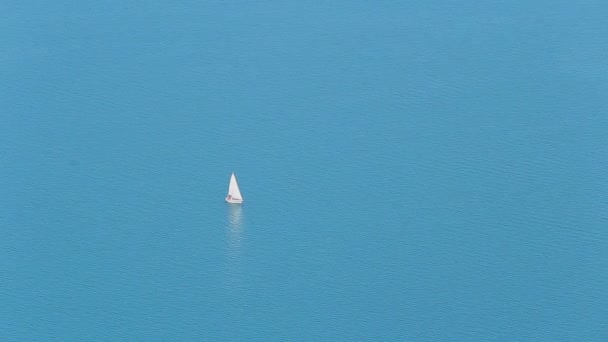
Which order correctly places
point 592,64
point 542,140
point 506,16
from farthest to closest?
point 506,16 → point 592,64 → point 542,140

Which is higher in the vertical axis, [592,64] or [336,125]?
[592,64]

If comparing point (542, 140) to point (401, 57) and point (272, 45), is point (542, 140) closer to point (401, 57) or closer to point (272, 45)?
point (401, 57)

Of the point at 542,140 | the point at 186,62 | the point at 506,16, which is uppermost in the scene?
the point at 506,16

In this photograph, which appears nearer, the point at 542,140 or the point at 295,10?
the point at 542,140

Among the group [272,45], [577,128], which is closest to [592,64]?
[577,128]

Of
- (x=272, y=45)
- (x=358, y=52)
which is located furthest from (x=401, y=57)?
(x=272, y=45)

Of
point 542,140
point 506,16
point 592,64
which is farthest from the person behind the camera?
point 506,16
